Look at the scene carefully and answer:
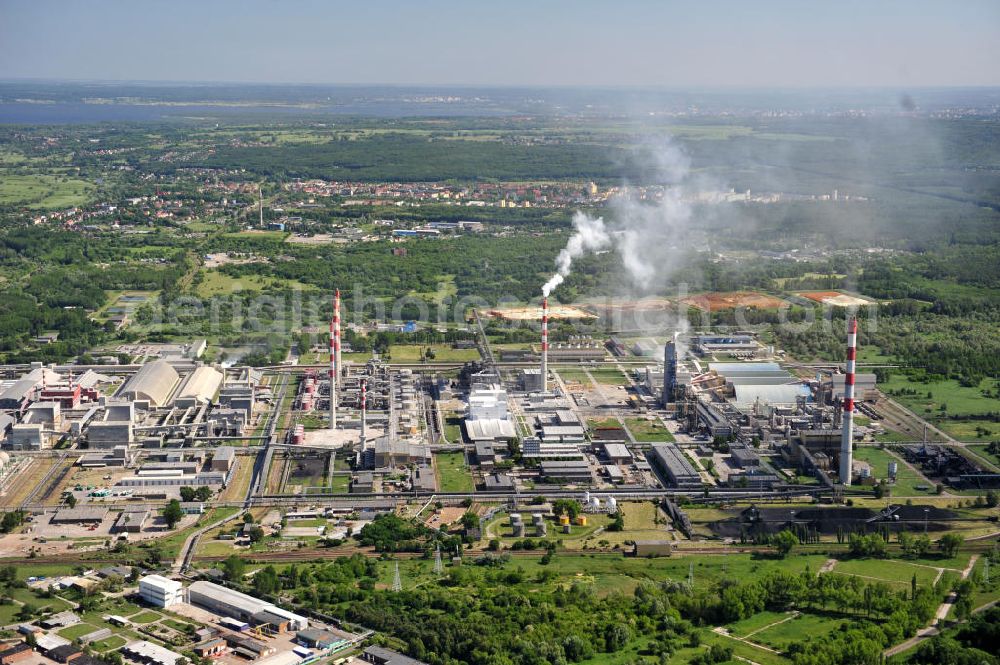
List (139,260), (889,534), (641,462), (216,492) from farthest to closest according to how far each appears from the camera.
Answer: (139,260) < (641,462) < (216,492) < (889,534)

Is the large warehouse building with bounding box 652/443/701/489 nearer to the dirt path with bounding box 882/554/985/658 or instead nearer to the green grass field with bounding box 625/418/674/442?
the green grass field with bounding box 625/418/674/442

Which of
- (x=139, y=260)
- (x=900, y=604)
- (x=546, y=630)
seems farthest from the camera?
(x=139, y=260)

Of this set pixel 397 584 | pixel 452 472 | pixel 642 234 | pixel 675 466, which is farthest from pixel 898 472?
pixel 642 234

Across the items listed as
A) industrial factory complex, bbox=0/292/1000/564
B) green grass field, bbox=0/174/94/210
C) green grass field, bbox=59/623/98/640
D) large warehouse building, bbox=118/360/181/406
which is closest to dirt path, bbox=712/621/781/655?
industrial factory complex, bbox=0/292/1000/564

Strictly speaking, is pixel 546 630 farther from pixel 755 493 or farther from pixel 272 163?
pixel 272 163

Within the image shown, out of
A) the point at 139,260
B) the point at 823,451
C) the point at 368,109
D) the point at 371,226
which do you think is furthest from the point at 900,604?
the point at 368,109

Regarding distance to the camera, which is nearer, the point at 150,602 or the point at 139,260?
the point at 150,602

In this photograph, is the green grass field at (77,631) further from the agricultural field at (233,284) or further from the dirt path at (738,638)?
the agricultural field at (233,284)

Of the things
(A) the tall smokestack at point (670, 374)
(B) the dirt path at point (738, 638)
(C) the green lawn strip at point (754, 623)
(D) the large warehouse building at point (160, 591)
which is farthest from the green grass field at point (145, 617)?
(A) the tall smokestack at point (670, 374)
